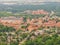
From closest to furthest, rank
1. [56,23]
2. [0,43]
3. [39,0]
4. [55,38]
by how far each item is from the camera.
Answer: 1. [0,43]
2. [55,38]
3. [56,23]
4. [39,0]

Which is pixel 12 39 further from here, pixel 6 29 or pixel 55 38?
pixel 6 29

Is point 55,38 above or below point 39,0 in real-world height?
above

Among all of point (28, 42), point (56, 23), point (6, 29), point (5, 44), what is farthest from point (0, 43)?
point (56, 23)

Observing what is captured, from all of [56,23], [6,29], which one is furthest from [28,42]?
[56,23]

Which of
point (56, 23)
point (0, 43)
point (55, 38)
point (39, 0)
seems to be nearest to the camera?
point (0, 43)

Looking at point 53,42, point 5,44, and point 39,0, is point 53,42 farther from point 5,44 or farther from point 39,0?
point 39,0

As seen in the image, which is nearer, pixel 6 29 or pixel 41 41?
pixel 41 41

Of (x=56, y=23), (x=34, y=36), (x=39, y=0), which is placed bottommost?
(x=39, y=0)

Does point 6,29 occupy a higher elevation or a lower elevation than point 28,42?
lower

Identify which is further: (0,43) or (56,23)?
(56,23)
